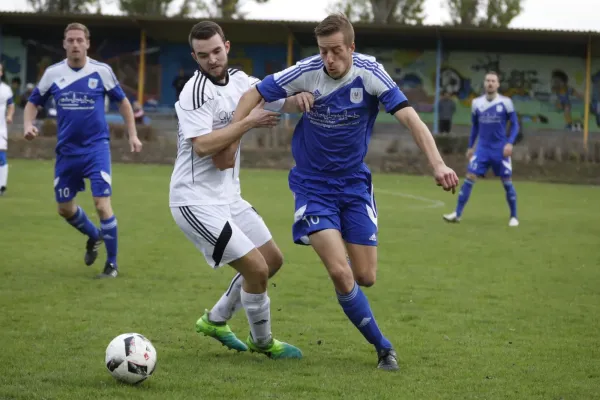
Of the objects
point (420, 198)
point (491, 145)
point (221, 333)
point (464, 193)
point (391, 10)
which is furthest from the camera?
point (391, 10)

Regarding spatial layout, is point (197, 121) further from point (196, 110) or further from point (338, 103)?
point (338, 103)

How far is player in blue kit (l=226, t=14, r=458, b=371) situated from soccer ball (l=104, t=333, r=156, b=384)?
126 cm

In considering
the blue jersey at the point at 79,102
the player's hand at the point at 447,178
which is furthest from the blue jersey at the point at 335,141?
the blue jersey at the point at 79,102

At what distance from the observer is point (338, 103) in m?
5.95

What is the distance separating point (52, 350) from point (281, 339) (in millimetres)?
1548

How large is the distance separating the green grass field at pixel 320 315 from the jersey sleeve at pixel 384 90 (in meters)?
1.59

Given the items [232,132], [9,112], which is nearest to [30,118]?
[232,132]

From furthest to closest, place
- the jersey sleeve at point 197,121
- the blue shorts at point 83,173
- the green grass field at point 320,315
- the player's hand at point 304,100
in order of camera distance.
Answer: the blue shorts at point 83,173, the player's hand at point 304,100, the jersey sleeve at point 197,121, the green grass field at point 320,315

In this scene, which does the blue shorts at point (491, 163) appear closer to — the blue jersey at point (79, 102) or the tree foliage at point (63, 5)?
the blue jersey at point (79, 102)

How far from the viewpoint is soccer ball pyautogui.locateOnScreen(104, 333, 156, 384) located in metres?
5.20

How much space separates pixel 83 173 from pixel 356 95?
4.23 m

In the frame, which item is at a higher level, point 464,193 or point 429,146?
point 429,146

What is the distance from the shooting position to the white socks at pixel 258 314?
5.98m

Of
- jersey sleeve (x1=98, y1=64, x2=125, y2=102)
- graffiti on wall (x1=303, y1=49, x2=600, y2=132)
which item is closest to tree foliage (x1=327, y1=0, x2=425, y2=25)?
graffiti on wall (x1=303, y1=49, x2=600, y2=132)
